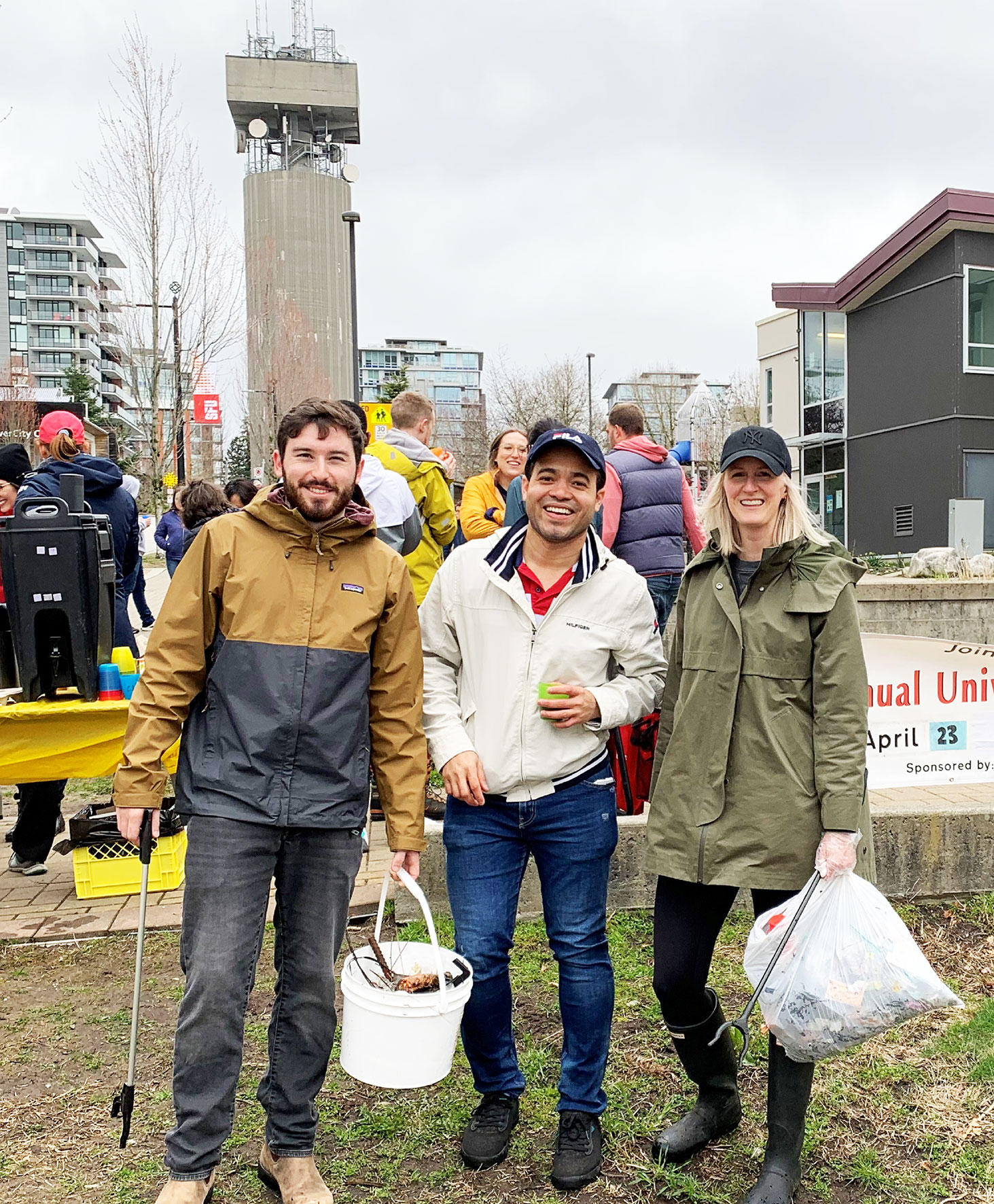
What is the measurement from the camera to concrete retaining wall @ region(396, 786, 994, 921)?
4.77m

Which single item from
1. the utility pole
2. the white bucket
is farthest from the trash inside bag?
the utility pole

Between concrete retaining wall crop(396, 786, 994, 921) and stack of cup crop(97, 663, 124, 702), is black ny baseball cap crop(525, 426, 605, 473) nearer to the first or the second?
concrete retaining wall crop(396, 786, 994, 921)

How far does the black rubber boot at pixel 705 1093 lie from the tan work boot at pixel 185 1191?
4.27 ft

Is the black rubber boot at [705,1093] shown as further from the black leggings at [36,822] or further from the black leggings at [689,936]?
the black leggings at [36,822]

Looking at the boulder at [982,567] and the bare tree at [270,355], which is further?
the bare tree at [270,355]

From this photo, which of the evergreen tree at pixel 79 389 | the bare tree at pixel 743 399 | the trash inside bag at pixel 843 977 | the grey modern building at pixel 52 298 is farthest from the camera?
the grey modern building at pixel 52 298

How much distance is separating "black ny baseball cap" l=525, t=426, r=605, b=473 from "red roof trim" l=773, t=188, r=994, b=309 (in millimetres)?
21502

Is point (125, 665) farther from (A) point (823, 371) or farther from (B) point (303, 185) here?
(B) point (303, 185)

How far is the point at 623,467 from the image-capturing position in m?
6.48

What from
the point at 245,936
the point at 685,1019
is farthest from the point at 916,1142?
the point at 245,936

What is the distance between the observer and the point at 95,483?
625cm

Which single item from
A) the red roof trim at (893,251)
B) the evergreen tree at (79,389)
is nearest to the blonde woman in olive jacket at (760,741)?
the red roof trim at (893,251)

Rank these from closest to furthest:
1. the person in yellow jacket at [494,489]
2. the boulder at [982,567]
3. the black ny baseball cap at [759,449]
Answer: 1. the black ny baseball cap at [759,449]
2. the person in yellow jacket at [494,489]
3. the boulder at [982,567]

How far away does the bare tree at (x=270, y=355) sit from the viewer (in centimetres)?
2948
